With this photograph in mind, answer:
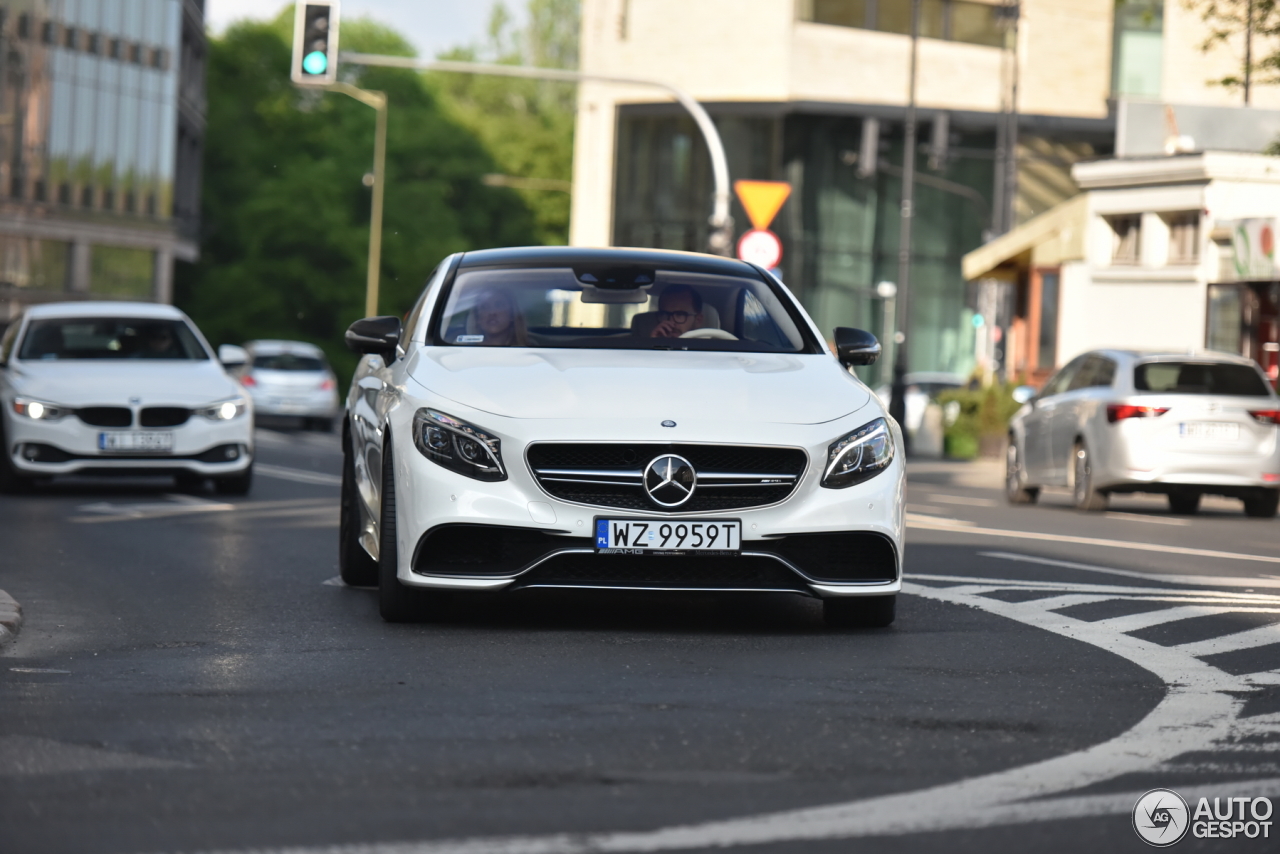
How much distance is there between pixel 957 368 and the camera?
201 feet

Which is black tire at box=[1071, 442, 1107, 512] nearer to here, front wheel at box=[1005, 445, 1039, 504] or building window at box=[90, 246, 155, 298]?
front wheel at box=[1005, 445, 1039, 504]

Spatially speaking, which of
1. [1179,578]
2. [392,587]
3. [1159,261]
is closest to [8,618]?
[392,587]

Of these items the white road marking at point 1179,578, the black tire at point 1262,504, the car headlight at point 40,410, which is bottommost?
the white road marking at point 1179,578

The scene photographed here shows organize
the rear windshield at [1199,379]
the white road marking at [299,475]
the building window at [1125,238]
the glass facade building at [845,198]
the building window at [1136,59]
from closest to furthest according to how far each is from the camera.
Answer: the rear windshield at [1199,379]
the white road marking at [299,475]
the building window at [1125,238]
the glass facade building at [845,198]
the building window at [1136,59]

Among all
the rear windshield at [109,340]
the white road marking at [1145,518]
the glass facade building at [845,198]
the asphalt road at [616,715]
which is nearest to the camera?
the asphalt road at [616,715]

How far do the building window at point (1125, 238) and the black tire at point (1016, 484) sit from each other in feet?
49.4

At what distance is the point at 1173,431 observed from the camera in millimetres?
20125

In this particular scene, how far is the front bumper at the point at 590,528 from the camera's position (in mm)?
8359

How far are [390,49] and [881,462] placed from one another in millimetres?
82891

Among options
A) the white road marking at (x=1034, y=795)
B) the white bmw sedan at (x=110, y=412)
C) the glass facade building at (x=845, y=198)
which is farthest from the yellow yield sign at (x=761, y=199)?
the glass facade building at (x=845, y=198)

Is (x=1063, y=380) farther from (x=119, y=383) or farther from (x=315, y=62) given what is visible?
(x=315, y=62)

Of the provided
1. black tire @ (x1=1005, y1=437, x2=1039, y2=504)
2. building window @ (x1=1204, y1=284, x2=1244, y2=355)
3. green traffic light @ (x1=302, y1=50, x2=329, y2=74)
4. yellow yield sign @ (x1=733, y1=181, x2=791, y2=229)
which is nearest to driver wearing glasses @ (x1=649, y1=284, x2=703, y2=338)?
black tire @ (x1=1005, y1=437, x2=1039, y2=504)

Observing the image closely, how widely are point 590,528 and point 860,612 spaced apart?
1297 mm

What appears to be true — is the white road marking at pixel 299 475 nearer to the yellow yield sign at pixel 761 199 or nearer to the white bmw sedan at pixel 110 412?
the white bmw sedan at pixel 110 412
